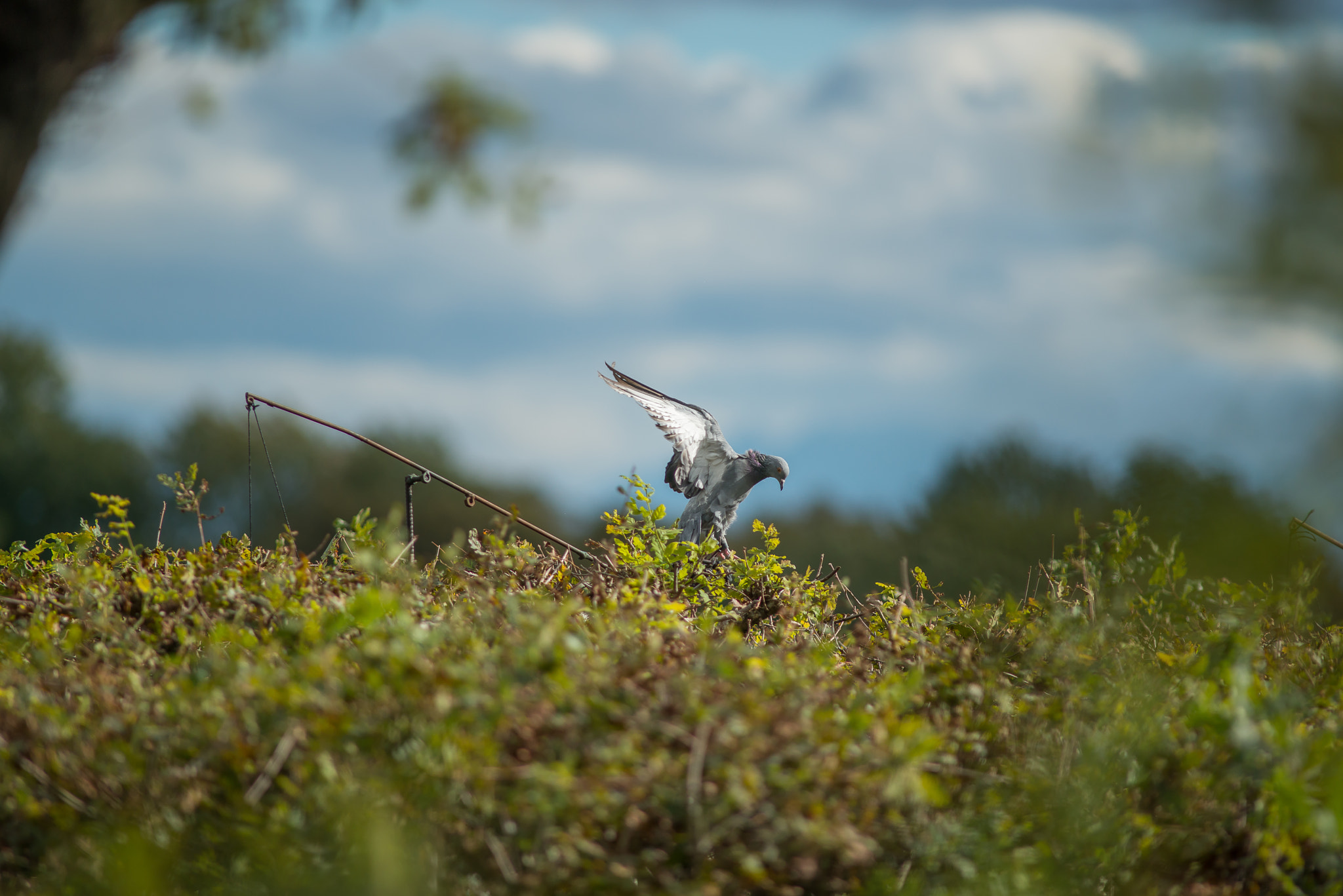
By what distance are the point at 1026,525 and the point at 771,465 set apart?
920 cm

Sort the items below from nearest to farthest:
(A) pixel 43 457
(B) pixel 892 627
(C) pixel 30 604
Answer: (B) pixel 892 627 < (C) pixel 30 604 < (A) pixel 43 457

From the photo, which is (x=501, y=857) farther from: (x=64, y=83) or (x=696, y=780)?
(x=64, y=83)

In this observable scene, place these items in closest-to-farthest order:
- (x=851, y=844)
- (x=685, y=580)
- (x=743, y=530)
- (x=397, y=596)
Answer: (x=851, y=844)
(x=397, y=596)
(x=685, y=580)
(x=743, y=530)

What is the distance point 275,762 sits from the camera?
1863mm

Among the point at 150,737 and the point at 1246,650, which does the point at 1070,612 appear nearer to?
the point at 1246,650

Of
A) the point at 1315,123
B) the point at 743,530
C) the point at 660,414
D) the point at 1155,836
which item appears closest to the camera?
the point at 1315,123

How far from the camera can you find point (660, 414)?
14.0 feet

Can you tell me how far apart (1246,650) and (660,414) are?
2.40 m

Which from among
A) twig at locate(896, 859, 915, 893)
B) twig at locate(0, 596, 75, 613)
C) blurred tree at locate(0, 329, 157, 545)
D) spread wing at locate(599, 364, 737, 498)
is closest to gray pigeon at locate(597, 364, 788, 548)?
spread wing at locate(599, 364, 737, 498)

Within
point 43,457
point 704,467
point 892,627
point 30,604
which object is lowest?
point 43,457

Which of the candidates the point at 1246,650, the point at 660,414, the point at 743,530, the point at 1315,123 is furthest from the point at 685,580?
the point at 743,530

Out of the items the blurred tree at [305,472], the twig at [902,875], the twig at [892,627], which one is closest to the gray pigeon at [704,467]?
the twig at [892,627]

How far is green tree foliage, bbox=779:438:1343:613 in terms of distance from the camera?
190 centimetres

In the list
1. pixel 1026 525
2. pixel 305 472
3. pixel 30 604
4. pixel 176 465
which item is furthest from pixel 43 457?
pixel 30 604
